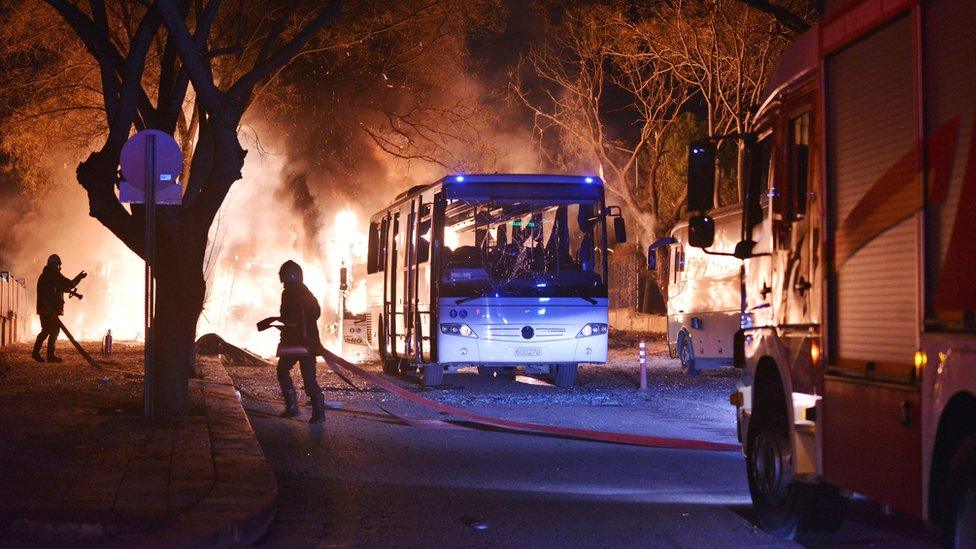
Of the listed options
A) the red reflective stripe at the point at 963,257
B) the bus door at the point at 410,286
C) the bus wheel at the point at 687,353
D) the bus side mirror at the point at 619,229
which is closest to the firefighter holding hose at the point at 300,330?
the bus side mirror at the point at 619,229

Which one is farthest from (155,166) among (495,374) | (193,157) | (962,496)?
(495,374)

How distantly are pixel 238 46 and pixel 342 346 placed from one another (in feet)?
47.0

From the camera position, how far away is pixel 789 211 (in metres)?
7.47

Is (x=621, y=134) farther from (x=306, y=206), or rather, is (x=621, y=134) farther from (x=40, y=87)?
(x=40, y=87)

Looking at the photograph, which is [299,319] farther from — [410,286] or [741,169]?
[741,169]

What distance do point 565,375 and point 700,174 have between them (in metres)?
12.3

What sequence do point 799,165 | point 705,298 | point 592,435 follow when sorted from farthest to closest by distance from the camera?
point 705,298, point 592,435, point 799,165

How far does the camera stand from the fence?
30.2 metres

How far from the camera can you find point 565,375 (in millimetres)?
19922

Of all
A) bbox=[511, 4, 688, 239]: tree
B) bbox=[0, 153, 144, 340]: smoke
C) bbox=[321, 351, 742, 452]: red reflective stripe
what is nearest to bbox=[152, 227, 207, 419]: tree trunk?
bbox=[321, 351, 742, 452]: red reflective stripe

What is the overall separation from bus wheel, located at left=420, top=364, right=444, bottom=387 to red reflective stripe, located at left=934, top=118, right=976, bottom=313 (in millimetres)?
14551

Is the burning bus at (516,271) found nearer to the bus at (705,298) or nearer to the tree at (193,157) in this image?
the bus at (705,298)

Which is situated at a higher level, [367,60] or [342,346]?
[367,60]

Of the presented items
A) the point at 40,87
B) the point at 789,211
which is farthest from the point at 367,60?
the point at 789,211
